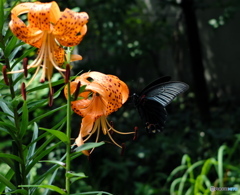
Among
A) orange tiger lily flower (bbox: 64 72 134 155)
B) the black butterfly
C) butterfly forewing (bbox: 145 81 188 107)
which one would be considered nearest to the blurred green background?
the black butterfly

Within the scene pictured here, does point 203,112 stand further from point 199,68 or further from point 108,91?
point 108,91

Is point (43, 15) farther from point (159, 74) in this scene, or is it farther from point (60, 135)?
point (159, 74)

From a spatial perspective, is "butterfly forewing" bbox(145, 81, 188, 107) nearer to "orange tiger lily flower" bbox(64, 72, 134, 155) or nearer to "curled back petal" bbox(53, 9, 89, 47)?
"orange tiger lily flower" bbox(64, 72, 134, 155)

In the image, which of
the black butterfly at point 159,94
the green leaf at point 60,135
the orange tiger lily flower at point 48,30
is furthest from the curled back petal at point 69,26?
the black butterfly at point 159,94

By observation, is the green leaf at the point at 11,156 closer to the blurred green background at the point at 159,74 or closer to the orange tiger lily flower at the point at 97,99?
the orange tiger lily flower at the point at 97,99

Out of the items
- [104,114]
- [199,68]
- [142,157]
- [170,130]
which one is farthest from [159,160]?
[104,114]

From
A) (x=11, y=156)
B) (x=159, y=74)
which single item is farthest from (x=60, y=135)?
(x=159, y=74)
